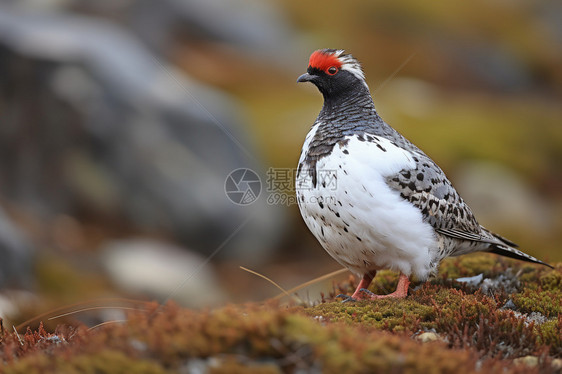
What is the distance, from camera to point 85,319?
9.07 meters

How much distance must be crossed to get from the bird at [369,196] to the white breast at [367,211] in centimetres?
1

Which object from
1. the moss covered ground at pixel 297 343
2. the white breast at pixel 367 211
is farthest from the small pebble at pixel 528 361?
the white breast at pixel 367 211

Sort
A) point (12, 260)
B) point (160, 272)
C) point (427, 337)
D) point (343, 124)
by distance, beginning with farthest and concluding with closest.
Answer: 1. point (160, 272)
2. point (12, 260)
3. point (343, 124)
4. point (427, 337)

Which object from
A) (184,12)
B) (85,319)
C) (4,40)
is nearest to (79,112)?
(4,40)

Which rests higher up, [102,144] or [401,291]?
[102,144]

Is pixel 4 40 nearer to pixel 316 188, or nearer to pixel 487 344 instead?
pixel 316 188

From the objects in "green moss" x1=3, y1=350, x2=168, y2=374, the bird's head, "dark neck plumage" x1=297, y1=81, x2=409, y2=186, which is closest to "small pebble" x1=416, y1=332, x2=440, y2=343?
"dark neck plumage" x1=297, y1=81, x2=409, y2=186

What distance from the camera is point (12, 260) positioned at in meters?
10.0

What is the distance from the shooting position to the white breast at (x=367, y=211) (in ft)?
18.5

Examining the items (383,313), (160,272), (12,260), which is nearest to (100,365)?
(383,313)

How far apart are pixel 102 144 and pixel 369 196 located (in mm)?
10684

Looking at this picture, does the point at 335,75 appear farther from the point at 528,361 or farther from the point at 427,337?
the point at 528,361

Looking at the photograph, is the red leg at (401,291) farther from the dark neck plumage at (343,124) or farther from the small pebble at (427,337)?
the dark neck plumage at (343,124)

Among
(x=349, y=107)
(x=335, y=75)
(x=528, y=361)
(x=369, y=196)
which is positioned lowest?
(x=528, y=361)
